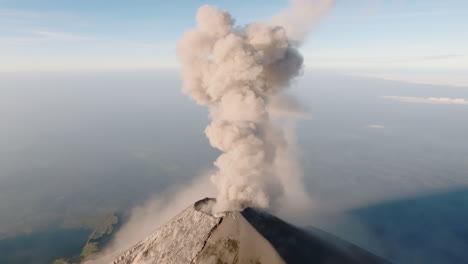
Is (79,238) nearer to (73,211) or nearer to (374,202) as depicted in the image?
(73,211)

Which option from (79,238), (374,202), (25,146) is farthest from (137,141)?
(374,202)

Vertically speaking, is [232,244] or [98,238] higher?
[98,238]

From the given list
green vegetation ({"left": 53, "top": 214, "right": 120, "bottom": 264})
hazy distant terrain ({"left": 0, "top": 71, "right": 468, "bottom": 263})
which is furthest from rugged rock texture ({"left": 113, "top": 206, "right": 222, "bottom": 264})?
hazy distant terrain ({"left": 0, "top": 71, "right": 468, "bottom": 263})

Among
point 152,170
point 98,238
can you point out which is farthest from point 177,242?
point 152,170

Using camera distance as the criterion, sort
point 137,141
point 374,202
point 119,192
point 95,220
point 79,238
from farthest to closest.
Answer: point 137,141 < point 119,192 < point 374,202 < point 95,220 < point 79,238

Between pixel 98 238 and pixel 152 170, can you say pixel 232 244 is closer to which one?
pixel 98 238

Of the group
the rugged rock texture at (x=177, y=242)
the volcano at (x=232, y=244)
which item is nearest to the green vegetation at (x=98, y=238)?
the rugged rock texture at (x=177, y=242)

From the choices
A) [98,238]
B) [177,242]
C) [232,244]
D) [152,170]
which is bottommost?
[232,244]

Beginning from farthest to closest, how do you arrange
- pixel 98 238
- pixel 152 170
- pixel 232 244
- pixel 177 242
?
pixel 152 170 → pixel 98 238 → pixel 177 242 → pixel 232 244

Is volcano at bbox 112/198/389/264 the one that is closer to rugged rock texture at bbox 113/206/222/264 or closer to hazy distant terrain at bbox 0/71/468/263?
rugged rock texture at bbox 113/206/222/264
